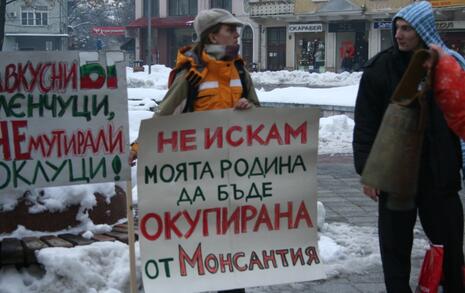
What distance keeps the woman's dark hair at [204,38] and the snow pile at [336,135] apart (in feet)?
26.9

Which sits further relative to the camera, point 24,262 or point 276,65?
point 276,65

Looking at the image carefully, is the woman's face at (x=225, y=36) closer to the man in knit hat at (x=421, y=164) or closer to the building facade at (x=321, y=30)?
the man in knit hat at (x=421, y=164)

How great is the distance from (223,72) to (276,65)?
4740 centimetres

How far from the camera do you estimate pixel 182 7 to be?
59.2 meters

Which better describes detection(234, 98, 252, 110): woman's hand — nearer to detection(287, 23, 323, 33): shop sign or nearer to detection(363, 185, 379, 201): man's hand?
detection(363, 185, 379, 201): man's hand

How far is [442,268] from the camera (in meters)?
3.96

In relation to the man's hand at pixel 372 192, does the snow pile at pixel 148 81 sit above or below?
below

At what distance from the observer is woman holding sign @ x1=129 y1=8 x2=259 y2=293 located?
4160mm

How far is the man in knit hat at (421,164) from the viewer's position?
3814 mm

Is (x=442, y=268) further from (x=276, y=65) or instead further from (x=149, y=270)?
(x=276, y=65)

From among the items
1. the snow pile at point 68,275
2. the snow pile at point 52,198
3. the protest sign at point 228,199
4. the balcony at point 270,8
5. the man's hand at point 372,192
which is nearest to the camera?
the man's hand at point 372,192

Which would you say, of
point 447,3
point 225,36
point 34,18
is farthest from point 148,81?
point 34,18

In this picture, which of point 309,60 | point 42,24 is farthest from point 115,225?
point 42,24

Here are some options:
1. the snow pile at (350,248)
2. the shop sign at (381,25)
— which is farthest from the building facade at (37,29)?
the snow pile at (350,248)
